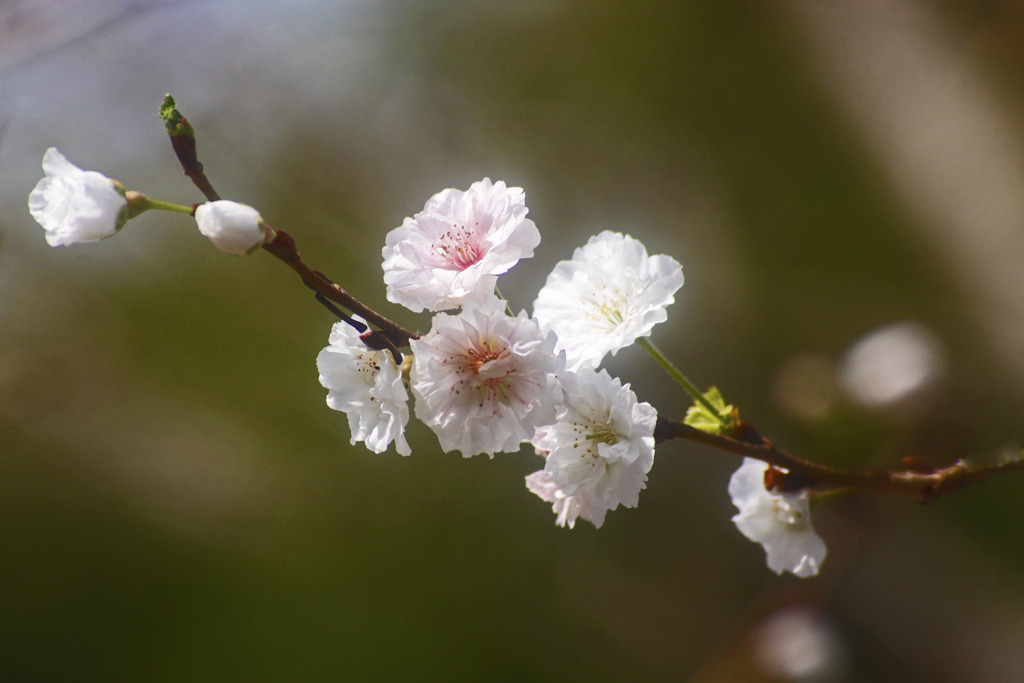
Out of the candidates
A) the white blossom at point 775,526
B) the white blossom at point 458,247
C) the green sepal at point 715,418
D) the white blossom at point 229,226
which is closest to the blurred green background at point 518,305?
the white blossom at point 775,526

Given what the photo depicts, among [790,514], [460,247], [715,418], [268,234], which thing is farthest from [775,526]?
[268,234]

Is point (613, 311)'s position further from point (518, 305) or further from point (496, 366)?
point (518, 305)

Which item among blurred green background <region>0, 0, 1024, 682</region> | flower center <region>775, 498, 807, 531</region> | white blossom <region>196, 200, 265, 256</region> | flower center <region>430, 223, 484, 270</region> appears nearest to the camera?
white blossom <region>196, 200, 265, 256</region>

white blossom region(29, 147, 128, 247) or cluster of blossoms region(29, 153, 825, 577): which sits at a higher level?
white blossom region(29, 147, 128, 247)

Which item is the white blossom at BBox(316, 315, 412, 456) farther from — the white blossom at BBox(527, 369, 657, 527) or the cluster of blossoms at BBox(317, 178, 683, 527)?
the white blossom at BBox(527, 369, 657, 527)

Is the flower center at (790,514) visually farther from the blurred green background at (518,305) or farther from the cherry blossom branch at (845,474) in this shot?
the blurred green background at (518,305)

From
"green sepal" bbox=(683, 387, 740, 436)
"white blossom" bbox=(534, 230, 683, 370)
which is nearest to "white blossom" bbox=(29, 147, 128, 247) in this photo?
"white blossom" bbox=(534, 230, 683, 370)

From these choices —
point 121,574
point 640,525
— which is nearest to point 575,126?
point 640,525
